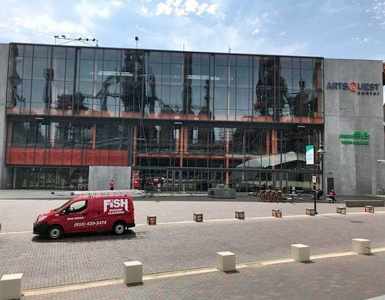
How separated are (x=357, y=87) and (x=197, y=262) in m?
42.2

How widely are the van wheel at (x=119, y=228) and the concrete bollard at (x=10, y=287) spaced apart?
26.7 ft

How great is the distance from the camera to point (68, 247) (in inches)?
505

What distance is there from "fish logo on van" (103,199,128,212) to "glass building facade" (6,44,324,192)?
2670 cm

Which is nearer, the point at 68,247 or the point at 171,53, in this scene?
the point at 68,247

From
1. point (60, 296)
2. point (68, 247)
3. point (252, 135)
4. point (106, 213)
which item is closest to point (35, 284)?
point (60, 296)

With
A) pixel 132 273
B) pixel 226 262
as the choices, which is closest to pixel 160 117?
pixel 226 262

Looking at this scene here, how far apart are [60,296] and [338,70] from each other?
150ft

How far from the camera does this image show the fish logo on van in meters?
15.6

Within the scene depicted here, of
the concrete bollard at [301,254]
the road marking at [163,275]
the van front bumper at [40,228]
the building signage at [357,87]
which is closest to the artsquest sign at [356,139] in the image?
the building signage at [357,87]

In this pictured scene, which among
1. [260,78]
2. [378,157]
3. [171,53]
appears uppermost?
[171,53]

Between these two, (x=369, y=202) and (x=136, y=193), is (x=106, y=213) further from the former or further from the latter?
(x=369, y=202)

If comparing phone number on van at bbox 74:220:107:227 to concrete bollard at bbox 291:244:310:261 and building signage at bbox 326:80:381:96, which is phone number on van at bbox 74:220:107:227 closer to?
concrete bollard at bbox 291:244:310:261

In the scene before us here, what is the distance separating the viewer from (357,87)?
45.8 m

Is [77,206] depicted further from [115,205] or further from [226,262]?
[226,262]
